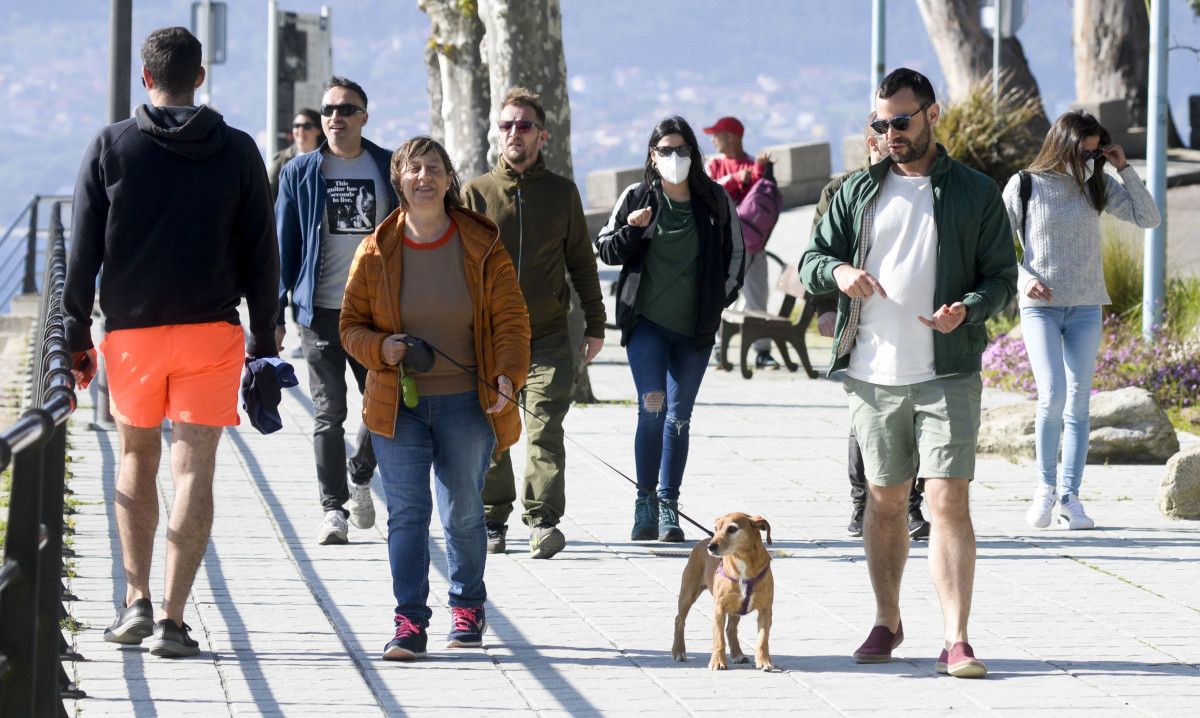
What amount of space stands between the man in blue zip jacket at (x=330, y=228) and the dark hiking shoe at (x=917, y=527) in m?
2.62

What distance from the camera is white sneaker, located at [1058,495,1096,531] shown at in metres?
8.96

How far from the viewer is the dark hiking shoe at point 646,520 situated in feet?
28.2

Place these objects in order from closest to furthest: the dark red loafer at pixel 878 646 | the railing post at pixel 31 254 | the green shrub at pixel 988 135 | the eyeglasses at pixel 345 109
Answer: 1. the dark red loafer at pixel 878 646
2. the eyeglasses at pixel 345 109
3. the green shrub at pixel 988 135
4. the railing post at pixel 31 254

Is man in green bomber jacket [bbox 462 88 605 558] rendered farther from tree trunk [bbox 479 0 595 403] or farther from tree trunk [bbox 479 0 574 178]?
tree trunk [bbox 479 0 574 178]

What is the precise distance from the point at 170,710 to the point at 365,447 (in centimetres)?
308

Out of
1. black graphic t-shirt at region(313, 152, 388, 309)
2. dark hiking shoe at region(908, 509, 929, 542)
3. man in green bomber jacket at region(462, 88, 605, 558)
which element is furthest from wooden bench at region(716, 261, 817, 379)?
black graphic t-shirt at region(313, 152, 388, 309)

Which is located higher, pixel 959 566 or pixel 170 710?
pixel 959 566

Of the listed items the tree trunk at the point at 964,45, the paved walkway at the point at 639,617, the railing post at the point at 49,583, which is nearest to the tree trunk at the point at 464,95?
the paved walkway at the point at 639,617

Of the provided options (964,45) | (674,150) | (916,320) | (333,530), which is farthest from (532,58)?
(964,45)

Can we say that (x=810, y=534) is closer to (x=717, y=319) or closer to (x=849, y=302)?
(x=717, y=319)

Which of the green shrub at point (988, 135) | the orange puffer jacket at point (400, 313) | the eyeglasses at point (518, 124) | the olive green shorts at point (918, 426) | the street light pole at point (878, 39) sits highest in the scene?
the street light pole at point (878, 39)

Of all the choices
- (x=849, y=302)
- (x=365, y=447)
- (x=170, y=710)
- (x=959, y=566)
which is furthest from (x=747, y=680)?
(x=365, y=447)

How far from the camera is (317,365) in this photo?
8414mm

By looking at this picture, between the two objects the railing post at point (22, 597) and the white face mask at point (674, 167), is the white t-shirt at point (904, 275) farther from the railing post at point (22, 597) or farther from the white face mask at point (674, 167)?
the railing post at point (22, 597)
